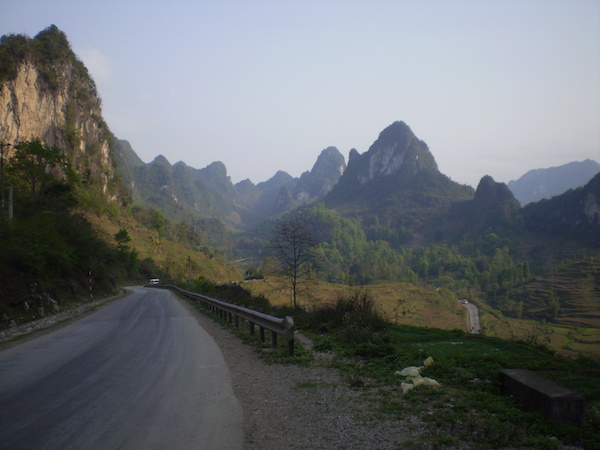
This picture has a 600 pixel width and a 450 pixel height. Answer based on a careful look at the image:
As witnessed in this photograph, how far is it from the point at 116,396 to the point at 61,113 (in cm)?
8438

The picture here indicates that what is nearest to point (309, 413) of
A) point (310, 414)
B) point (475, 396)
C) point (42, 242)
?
point (310, 414)

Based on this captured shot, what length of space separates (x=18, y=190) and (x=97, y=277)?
1092 centimetres

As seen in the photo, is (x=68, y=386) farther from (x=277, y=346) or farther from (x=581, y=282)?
(x=581, y=282)

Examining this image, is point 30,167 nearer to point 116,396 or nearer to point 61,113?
point 116,396

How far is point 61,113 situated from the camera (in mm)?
75188

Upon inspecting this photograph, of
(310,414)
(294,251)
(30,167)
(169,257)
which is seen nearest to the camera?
(310,414)

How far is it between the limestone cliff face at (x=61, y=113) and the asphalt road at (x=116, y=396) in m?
49.3

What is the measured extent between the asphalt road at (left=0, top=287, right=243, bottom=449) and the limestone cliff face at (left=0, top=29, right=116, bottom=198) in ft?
162

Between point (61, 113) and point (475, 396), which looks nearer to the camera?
point (475, 396)

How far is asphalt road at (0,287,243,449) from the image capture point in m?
4.02

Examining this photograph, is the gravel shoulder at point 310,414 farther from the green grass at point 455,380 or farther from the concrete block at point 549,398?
the concrete block at point 549,398

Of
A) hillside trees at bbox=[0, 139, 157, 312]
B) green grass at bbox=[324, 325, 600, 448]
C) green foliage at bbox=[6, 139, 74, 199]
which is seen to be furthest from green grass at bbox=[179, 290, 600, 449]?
green foliage at bbox=[6, 139, 74, 199]

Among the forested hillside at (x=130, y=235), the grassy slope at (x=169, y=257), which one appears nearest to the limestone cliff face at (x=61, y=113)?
the forested hillside at (x=130, y=235)

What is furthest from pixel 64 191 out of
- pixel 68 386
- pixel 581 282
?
pixel 581 282
